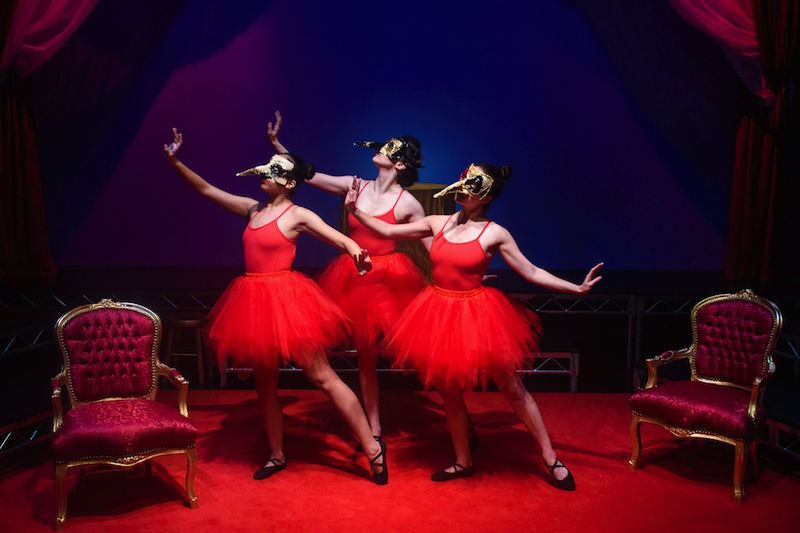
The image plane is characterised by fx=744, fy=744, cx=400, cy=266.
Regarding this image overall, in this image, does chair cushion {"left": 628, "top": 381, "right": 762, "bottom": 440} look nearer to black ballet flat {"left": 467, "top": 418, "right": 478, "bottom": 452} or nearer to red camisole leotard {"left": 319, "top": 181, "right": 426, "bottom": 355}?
black ballet flat {"left": 467, "top": 418, "right": 478, "bottom": 452}

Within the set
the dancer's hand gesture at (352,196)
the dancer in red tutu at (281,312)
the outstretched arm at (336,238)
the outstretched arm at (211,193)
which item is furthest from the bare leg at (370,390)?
the outstretched arm at (211,193)

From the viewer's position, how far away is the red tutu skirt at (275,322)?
3.77 metres

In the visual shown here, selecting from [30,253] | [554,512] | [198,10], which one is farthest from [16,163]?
[554,512]

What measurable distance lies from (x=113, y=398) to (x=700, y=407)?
3.02 m

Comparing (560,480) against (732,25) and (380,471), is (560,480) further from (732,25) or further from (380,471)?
(732,25)

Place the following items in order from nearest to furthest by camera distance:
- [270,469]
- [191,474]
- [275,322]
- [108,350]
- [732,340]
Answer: [191,474]
[275,322]
[108,350]
[270,469]
[732,340]

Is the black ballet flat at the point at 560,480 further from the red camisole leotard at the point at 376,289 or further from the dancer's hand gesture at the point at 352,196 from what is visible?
the dancer's hand gesture at the point at 352,196

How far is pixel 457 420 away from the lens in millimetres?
3916

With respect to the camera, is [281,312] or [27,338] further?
[27,338]

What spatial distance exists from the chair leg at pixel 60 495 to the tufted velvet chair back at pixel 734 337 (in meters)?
3.35

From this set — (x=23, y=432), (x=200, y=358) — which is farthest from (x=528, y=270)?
(x=23, y=432)

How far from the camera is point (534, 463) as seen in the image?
4.18 m

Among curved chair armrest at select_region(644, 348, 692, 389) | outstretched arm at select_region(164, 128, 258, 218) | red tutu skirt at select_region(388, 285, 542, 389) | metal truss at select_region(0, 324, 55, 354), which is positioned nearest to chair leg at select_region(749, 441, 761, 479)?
curved chair armrest at select_region(644, 348, 692, 389)

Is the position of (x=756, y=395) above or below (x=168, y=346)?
above
